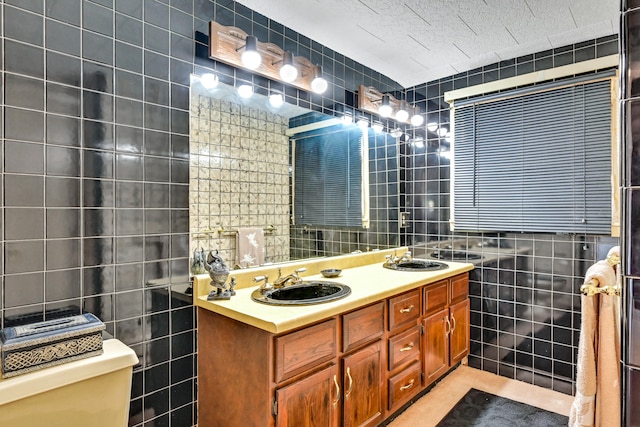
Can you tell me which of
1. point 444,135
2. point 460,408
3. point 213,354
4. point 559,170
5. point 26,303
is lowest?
point 460,408

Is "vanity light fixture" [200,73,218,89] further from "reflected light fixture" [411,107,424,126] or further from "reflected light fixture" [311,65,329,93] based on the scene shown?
"reflected light fixture" [411,107,424,126]

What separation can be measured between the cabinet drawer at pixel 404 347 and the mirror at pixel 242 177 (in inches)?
29.4

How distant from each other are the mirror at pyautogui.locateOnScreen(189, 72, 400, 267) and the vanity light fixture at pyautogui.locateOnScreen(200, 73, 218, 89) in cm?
1

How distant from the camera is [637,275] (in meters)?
0.58

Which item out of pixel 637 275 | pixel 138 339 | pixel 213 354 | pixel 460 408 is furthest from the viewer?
pixel 460 408

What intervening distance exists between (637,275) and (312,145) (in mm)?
2038

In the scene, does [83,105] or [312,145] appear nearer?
[83,105]

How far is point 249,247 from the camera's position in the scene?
2.05m

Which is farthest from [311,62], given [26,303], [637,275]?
[637,275]

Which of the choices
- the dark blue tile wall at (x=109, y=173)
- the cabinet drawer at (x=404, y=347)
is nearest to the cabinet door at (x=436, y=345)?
the cabinet drawer at (x=404, y=347)

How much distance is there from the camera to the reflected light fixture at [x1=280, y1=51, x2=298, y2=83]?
2.07 meters

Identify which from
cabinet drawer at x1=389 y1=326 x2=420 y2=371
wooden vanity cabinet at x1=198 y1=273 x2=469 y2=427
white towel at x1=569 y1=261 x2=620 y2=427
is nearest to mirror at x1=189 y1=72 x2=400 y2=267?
wooden vanity cabinet at x1=198 y1=273 x2=469 y2=427

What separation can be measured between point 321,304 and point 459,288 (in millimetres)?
1467

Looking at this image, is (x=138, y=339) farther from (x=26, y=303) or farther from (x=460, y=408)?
(x=460, y=408)
